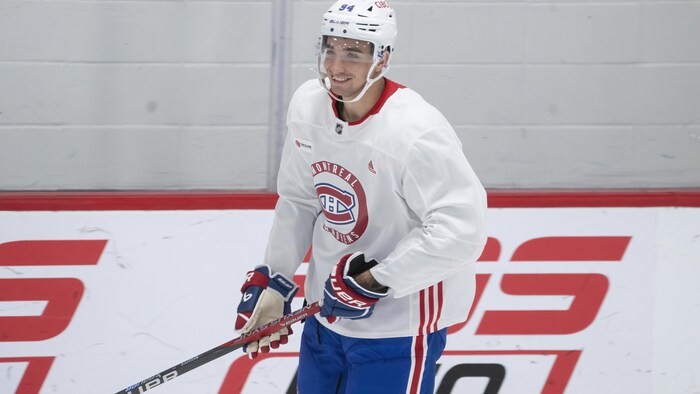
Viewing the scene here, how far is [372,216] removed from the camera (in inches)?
78.7

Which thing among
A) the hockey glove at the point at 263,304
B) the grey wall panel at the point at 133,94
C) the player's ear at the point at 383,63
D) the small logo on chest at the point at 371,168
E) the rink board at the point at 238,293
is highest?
the player's ear at the point at 383,63

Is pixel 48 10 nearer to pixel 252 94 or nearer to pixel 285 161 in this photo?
pixel 252 94

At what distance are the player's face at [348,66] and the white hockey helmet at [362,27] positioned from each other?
0.01m

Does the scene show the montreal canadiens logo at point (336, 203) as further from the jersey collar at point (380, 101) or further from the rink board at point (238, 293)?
the rink board at point (238, 293)

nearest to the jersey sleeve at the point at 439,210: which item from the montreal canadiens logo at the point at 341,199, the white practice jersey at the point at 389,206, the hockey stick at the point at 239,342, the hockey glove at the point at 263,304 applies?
the white practice jersey at the point at 389,206

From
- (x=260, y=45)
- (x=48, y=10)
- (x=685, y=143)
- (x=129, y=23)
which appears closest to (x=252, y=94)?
(x=260, y=45)

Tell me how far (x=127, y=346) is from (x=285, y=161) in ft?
2.95

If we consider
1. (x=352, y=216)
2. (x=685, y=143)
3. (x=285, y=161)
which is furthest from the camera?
(x=685, y=143)

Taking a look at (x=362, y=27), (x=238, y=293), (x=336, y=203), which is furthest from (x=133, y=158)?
(x=362, y=27)

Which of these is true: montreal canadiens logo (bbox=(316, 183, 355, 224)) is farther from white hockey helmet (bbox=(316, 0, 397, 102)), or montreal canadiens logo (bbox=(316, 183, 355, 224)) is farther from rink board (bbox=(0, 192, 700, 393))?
rink board (bbox=(0, 192, 700, 393))

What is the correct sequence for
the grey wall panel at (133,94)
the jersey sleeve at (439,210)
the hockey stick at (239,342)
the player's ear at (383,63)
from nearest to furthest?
the jersey sleeve at (439,210)
the player's ear at (383,63)
the hockey stick at (239,342)
the grey wall panel at (133,94)

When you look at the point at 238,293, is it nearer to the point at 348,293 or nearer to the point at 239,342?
the point at 239,342

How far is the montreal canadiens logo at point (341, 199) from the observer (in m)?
2.00

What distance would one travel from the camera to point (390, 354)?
2.05 m
